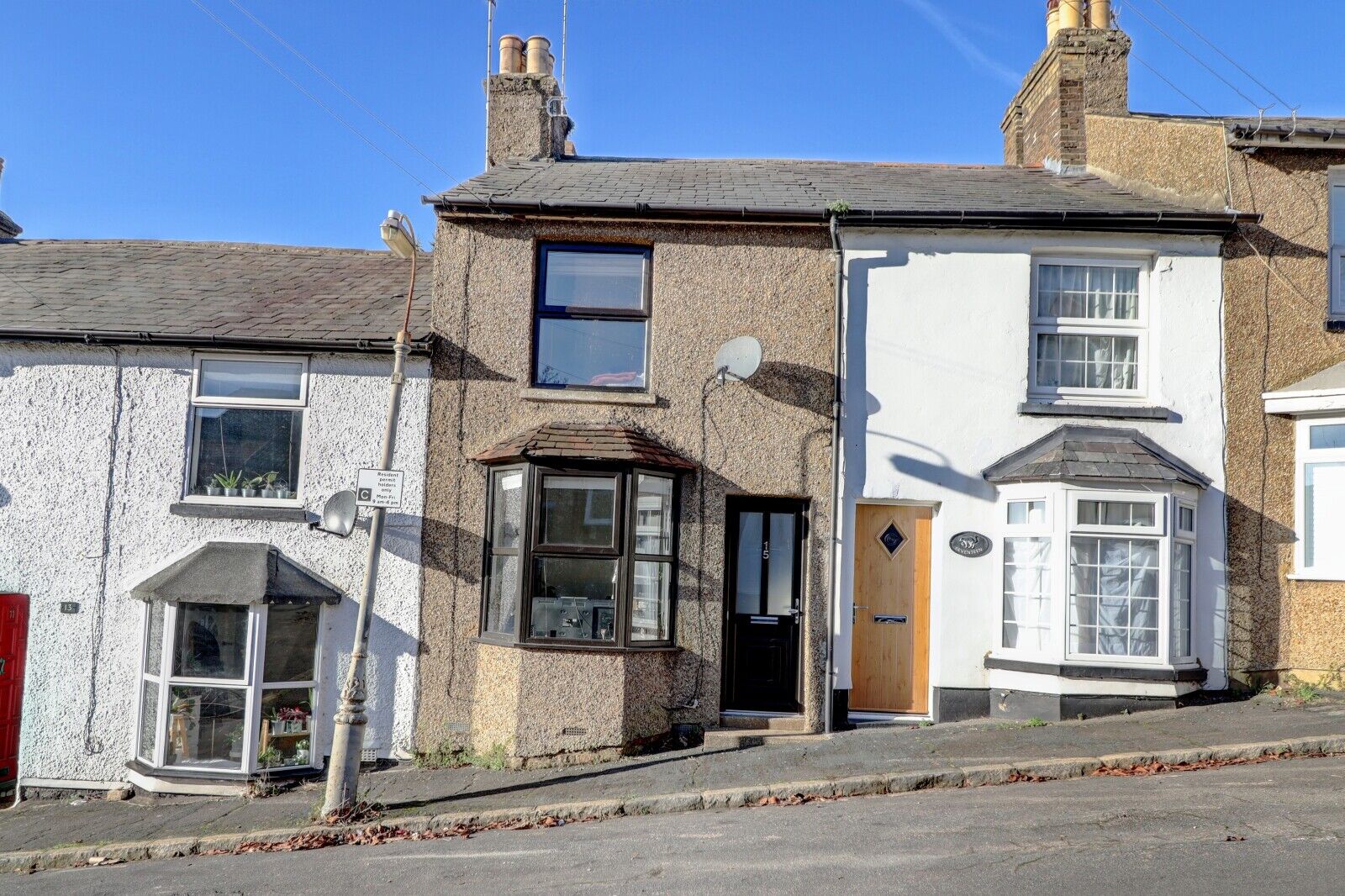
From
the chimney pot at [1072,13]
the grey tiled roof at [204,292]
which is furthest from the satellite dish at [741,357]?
the chimney pot at [1072,13]

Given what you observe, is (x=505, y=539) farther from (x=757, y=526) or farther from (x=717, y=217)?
(x=717, y=217)

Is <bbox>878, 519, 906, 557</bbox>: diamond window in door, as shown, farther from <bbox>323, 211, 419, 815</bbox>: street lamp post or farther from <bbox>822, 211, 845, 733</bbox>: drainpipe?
<bbox>323, 211, 419, 815</bbox>: street lamp post

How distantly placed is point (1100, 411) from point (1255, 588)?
2.22 meters

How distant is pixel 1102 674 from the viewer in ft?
32.0

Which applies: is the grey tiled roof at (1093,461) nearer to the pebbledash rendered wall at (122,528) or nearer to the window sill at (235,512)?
the pebbledash rendered wall at (122,528)

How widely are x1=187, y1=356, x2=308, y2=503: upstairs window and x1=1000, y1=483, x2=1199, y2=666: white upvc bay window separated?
7225 mm

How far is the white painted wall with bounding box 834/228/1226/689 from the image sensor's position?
1025 cm

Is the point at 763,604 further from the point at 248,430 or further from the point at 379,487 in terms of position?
the point at 248,430

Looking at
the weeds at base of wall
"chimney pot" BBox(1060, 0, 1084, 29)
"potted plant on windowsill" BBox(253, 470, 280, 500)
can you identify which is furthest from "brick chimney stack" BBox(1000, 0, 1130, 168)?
"potted plant on windowsill" BBox(253, 470, 280, 500)

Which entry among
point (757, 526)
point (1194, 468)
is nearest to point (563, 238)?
point (757, 526)

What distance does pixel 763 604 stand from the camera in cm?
1052

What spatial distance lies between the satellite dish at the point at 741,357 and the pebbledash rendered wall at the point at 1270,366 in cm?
464

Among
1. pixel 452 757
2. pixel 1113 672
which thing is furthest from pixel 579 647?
pixel 1113 672

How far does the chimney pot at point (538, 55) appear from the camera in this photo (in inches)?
512
